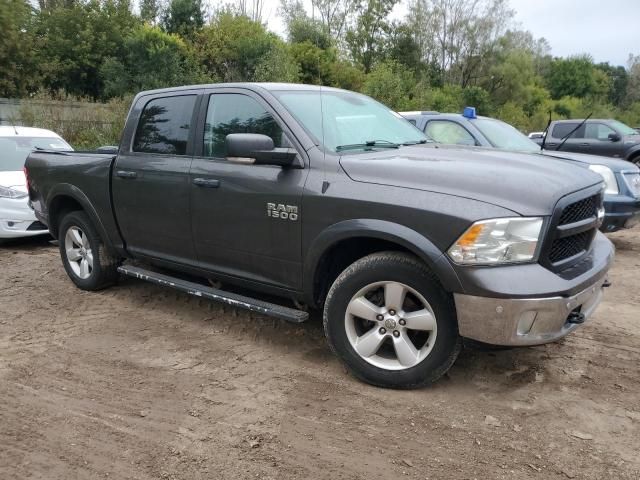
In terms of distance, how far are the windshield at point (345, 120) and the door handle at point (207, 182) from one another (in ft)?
2.49

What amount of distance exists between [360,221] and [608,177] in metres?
4.91

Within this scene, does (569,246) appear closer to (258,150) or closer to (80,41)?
(258,150)

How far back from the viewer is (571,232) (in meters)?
3.14

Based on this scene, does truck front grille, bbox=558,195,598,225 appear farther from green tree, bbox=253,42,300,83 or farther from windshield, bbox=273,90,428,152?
green tree, bbox=253,42,300,83

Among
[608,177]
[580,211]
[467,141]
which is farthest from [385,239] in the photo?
[608,177]

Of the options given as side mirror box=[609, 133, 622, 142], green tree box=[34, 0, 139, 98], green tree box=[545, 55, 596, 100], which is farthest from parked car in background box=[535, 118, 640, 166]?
green tree box=[545, 55, 596, 100]

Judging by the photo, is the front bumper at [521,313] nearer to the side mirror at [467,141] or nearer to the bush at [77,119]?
the side mirror at [467,141]

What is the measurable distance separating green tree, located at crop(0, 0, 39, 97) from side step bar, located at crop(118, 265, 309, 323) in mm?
17365

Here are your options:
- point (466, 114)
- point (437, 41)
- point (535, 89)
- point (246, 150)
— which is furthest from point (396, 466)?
point (535, 89)

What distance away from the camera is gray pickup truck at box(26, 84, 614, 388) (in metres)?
2.94

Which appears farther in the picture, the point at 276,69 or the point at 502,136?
the point at 276,69

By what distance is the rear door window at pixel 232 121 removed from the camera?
153 inches


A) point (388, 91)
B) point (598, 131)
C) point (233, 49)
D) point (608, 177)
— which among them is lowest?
point (608, 177)

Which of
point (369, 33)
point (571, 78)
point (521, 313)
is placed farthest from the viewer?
point (571, 78)
